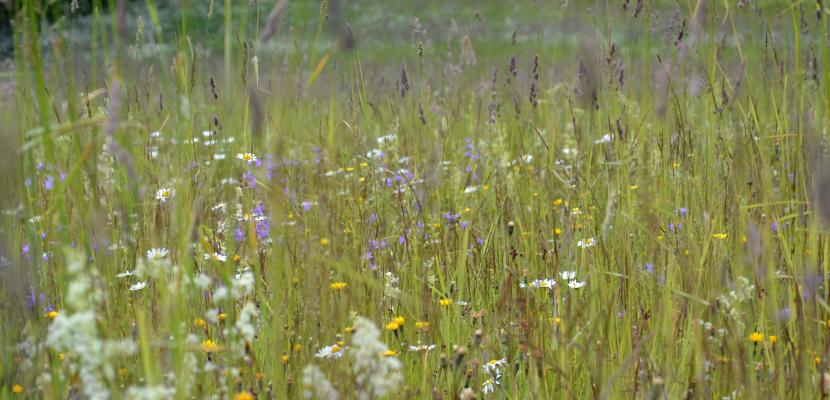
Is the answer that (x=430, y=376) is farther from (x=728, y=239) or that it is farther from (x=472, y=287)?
(x=728, y=239)

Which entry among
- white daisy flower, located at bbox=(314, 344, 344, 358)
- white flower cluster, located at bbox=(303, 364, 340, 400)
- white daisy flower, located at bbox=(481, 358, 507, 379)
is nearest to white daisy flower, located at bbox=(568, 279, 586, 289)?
white daisy flower, located at bbox=(481, 358, 507, 379)

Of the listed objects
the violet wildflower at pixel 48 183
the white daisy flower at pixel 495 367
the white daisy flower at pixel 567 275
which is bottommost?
the white daisy flower at pixel 495 367

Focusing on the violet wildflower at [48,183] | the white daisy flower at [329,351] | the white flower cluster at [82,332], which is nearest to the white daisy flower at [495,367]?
the white daisy flower at [329,351]

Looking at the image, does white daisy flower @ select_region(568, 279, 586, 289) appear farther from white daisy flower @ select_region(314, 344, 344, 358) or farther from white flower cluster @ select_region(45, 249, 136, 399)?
white flower cluster @ select_region(45, 249, 136, 399)

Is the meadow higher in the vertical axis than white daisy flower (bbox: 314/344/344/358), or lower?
higher

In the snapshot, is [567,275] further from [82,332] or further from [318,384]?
[82,332]

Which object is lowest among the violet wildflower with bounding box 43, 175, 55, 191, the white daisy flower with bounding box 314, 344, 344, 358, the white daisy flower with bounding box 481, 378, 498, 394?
the white daisy flower with bounding box 481, 378, 498, 394

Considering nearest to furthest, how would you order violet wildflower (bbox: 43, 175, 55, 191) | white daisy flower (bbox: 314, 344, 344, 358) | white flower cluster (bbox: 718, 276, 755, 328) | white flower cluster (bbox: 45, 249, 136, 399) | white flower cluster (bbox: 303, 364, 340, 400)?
white flower cluster (bbox: 45, 249, 136, 399)
white flower cluster (bbox: 303, 364, 340, 400)
white flower cluster (bbox: 718, 276, 755, 328)
white daisy flower (bbox: 314, 344, 344, 358)
violet wildflower (bbox: 43, 175, 55, 191)

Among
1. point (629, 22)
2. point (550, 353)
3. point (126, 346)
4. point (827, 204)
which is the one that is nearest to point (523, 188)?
point (629, 22)

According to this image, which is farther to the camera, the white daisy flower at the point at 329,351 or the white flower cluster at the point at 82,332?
the white daisy flower at the point at 329,351

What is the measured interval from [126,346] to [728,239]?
1620 mm

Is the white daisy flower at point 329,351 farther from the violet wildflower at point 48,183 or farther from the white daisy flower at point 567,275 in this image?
the violet wildflower at point 48,183

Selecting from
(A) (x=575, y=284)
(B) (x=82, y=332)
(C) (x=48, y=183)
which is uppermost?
(C) (x=48, y=183)

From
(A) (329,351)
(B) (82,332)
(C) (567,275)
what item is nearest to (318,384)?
(B) (82,332)
